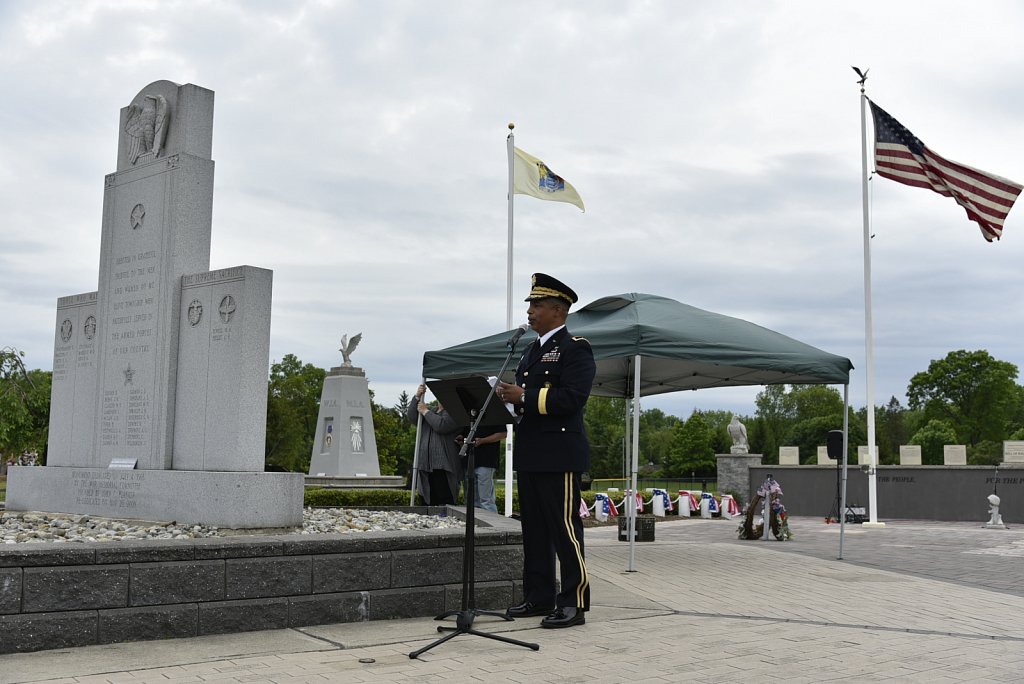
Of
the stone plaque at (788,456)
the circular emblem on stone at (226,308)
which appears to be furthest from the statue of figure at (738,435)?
the circular emblem on stone at (226,308)

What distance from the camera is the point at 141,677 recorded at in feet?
Result: 15.5

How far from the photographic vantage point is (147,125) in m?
8.81

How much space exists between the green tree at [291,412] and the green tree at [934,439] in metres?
38.4

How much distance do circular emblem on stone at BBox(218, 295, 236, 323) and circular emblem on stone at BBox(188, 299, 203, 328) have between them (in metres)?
0.30

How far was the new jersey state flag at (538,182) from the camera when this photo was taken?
18.5m

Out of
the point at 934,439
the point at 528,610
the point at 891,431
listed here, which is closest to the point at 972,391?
the point at 934,439

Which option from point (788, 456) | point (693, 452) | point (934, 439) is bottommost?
point (693, 452)

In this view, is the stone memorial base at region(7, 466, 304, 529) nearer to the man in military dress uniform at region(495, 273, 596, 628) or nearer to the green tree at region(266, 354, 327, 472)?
the man in military dress uniform at region(495, 273, 596, 628)

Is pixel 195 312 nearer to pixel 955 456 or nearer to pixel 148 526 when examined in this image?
pixel 148 526

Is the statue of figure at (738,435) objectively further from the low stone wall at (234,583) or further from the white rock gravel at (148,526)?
the low stone wall at (234,583)

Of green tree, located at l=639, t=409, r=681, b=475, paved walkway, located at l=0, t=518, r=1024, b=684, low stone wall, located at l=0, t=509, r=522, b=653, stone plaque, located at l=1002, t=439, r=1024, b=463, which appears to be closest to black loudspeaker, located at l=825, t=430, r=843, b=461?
paved walkway, located at l=0, t=518, r=1024, b=684

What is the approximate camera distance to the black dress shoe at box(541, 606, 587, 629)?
6.34 m

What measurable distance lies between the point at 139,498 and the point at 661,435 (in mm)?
91975

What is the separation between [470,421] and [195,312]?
315 cm
